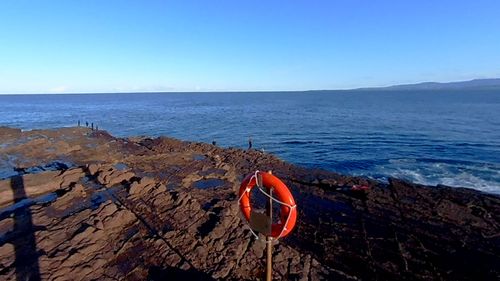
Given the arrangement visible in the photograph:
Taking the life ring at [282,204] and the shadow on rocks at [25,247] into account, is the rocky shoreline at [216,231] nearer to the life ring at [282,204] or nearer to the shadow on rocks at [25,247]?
the shadow on rocks at [25,247]

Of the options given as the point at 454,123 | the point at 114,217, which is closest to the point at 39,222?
the point at 114,217

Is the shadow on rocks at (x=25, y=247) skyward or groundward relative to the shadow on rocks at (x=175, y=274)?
skyward

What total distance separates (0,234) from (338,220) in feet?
48.0

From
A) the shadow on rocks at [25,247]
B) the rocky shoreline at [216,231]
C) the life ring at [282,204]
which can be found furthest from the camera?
the rocky shoreline at [216,231]

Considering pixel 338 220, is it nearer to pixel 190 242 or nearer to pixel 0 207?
Result: pixel 190 242

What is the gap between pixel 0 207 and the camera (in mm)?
15641

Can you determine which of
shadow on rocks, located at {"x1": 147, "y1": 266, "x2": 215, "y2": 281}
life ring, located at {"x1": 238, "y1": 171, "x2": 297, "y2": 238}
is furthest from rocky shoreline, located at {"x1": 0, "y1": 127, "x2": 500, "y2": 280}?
life ring, located at {"x1": 238, "y1": 171, "x2": 297, "y2": 238}

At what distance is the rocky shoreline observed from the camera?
10219 millimetres

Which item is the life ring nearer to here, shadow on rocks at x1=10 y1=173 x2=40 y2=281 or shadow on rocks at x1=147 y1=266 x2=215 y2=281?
shadow on rocks at x1=147 y1=266 x2=215 y2=281

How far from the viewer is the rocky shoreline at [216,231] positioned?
10.2 m

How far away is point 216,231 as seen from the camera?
12.4m

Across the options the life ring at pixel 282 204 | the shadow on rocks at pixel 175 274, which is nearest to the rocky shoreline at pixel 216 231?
the shadow on rocks at pixel 175 274

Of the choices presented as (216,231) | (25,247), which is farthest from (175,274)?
(25,247)

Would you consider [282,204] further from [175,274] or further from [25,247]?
[25,247]
